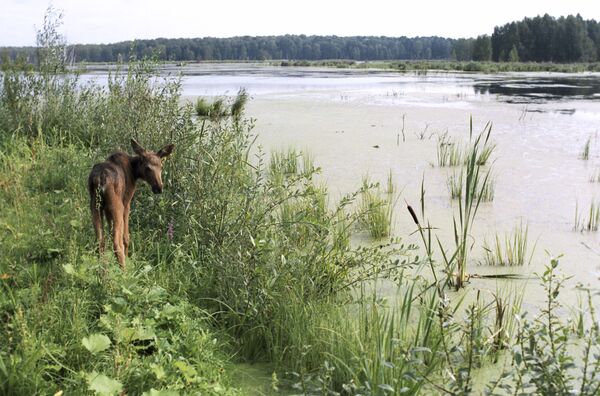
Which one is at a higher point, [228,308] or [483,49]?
[483,49]

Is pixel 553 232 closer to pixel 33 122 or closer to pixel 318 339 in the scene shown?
pixel 318 339

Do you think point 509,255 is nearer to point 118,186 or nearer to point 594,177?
point 118,186

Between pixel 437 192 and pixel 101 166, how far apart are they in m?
4.11

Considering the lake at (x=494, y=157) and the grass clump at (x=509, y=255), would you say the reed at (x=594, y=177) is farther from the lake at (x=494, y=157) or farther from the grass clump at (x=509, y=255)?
the grass clump at (x=509, y=255)

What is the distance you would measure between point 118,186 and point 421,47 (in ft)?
386

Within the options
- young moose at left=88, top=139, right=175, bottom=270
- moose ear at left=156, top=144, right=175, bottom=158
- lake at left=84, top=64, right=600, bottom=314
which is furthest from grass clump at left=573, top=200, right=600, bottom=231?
young moose at left=88, top=139, right=175, bottom=270

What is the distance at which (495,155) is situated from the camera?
819cm

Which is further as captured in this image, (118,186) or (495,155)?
(495,155)

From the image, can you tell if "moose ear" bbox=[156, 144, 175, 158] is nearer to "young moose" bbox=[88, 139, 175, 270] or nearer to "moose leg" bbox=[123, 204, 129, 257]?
"young moose" bbox=[88, 139, 175, 270]

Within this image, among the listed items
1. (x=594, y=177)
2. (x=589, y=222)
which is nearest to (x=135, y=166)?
(x=589, y=222)

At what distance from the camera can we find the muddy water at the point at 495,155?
459 cm

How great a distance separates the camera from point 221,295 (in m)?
3.17

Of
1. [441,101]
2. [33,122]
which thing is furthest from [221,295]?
[441,101]

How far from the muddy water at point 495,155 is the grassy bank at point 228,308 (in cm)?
46
